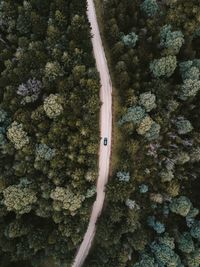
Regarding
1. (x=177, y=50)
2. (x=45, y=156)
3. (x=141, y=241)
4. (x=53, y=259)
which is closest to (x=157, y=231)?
(x=141, y=241)

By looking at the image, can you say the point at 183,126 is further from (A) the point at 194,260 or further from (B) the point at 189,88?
(A) the point at 194,260

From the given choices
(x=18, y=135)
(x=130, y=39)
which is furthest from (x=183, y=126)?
(x=18, y=135)

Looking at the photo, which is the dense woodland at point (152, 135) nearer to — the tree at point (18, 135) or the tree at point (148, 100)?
A: the tree at point (148, 100)

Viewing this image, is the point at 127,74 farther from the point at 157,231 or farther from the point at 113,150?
the point at 157,231

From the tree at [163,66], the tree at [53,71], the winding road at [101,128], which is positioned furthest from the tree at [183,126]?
the tree at [53,71]


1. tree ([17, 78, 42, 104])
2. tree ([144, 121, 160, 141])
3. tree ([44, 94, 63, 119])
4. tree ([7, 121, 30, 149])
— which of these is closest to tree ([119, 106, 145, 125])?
tree ([144, 121, 160, 141])

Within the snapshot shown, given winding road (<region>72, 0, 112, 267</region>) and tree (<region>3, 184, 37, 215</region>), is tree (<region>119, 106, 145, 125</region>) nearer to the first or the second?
winding road (<region>72, 0, 112, 267</region>)

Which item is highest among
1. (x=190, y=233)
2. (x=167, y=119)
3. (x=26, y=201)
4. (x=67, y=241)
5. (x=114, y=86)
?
(x=114, y=86)
